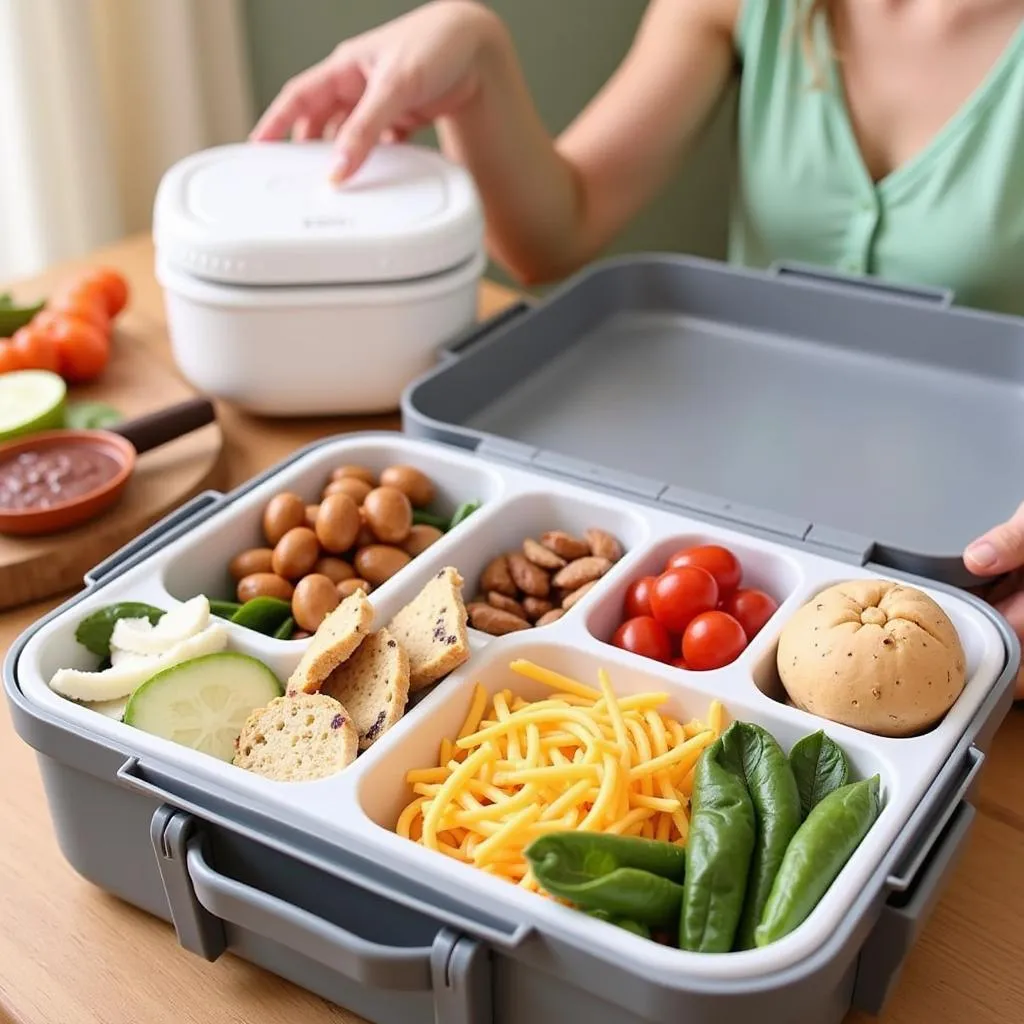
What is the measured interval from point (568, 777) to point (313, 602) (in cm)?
32

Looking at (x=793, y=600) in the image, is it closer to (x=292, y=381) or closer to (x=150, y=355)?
(x=292, y=381)

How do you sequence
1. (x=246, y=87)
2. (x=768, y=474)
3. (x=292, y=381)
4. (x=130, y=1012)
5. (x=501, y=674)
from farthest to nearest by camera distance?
(x=246, y=87), (x=292, y=381), (x=768, y=474), (x=501, y=674), (x=130, y=1012)

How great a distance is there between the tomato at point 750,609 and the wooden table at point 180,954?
225 mm

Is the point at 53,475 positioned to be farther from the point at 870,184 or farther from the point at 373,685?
the point at 870,184

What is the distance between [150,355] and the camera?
5.59ft

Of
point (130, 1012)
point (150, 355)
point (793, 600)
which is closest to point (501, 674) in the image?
point (793, 600)

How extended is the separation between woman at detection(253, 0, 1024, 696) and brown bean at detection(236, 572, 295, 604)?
1.86 ft

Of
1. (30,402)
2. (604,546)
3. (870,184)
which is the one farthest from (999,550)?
(30,402)

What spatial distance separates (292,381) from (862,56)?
92 centimetres

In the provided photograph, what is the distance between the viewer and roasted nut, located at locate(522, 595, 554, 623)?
3.84ft

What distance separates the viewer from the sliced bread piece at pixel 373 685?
98cm

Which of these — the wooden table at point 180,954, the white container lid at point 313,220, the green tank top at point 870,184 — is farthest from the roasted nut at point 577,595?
the green tank top at point 870,184

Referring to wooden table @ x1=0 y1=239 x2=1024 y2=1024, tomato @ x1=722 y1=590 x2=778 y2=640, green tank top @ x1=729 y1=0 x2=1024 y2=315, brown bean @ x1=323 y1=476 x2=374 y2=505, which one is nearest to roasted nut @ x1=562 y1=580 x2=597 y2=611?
tomato @ x1=722 y1=590 x2=778 y2=640

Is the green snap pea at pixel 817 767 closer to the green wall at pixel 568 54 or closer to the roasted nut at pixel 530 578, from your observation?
the roasted nut at pixel 530 578
